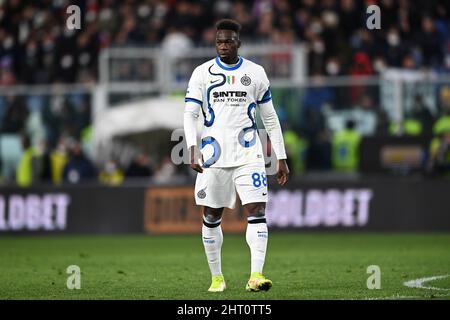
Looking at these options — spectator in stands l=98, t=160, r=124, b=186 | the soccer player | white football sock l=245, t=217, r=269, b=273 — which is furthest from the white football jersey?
spectator in stands l=98, t=160, r=124, b=186

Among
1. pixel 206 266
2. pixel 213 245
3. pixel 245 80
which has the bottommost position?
pixel 206 266

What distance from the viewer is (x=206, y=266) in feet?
50.4

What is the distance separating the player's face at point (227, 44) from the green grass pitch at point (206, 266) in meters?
2.39

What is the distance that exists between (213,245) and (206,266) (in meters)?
3.54

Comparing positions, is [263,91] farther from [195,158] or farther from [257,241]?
[257,241]

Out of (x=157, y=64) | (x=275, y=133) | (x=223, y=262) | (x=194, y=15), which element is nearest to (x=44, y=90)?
(x=157, y=64)

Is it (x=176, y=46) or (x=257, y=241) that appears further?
(x=176, y=46)

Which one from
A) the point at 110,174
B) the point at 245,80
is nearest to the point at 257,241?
the point at 245,80

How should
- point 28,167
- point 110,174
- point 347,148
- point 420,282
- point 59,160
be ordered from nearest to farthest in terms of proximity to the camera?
point 420,282, point 347,148, point 28,167, point 110,174, point 59,160

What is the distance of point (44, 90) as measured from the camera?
25.7 m

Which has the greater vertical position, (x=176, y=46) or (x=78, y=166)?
(x=176, y=46)
